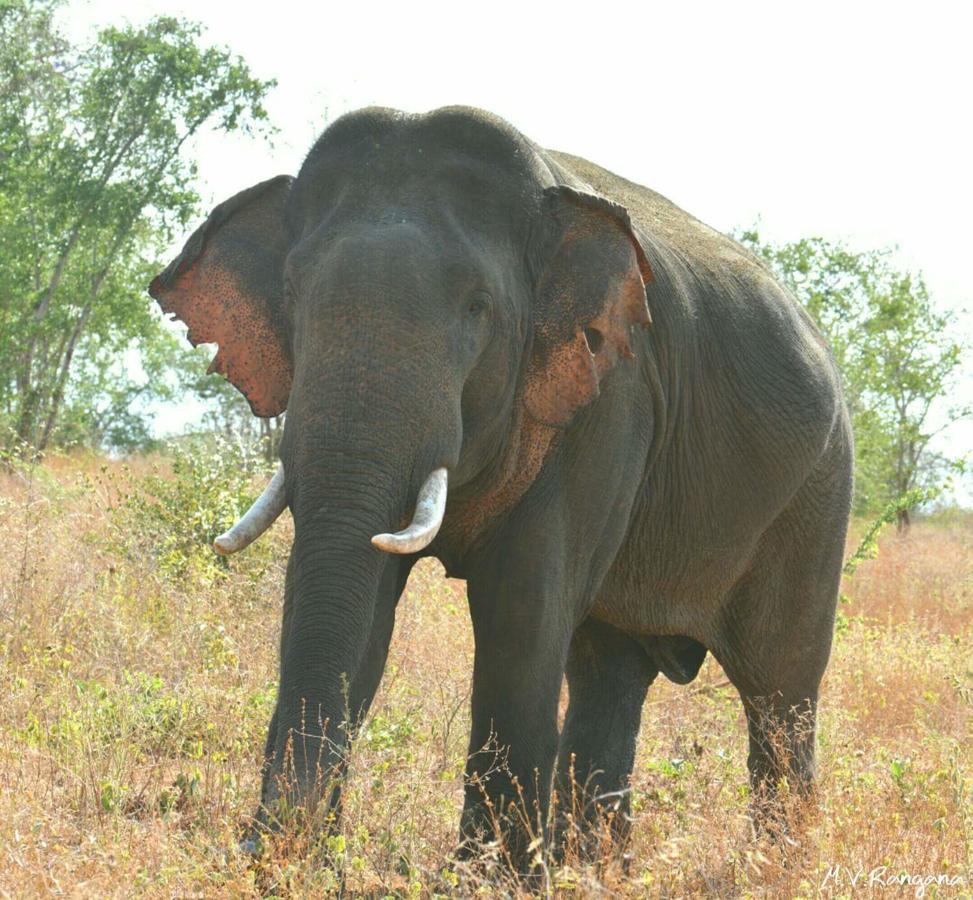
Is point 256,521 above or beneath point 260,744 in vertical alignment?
above

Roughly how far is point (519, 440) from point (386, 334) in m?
0.82

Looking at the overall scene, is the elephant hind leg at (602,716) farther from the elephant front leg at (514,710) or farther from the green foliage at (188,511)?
the green foliage at (188,511)

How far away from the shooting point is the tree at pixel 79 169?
20.4m

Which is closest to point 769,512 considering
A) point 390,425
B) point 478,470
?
point 478,470

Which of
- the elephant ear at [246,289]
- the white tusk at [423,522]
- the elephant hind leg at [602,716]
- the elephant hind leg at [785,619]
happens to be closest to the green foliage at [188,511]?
the elephant hind leg at [602,716]

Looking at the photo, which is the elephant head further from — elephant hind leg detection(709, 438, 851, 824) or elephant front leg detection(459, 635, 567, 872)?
elephant hind leg detection(709, 438, 851, 824)

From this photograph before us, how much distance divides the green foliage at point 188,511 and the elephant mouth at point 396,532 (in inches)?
182

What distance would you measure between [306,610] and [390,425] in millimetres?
526

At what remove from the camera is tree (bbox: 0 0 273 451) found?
20438 mm

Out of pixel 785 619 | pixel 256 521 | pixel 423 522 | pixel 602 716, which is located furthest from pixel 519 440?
pixel 785 619

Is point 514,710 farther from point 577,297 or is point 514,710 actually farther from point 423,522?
point 577,297

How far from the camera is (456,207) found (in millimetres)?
4469

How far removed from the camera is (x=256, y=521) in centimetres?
418

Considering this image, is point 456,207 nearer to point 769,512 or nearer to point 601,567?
point 601,567
